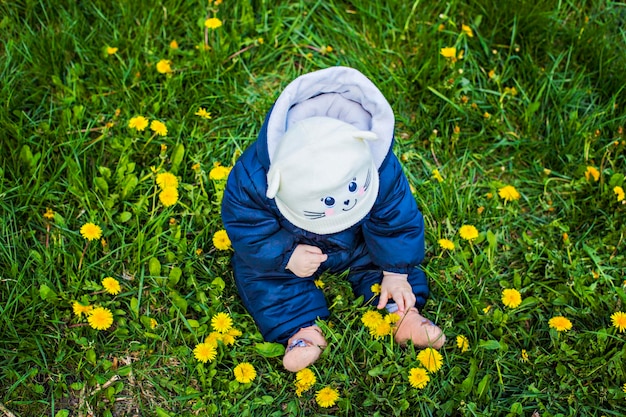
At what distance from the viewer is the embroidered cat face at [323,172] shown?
1.63 metres

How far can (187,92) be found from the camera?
8.36 ft

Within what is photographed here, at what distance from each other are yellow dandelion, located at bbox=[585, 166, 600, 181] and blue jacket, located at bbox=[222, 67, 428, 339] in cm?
75

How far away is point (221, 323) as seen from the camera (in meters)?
2.04

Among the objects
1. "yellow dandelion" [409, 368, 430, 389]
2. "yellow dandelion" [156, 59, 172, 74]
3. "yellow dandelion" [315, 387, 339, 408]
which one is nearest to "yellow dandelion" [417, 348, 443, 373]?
"yellow dandelion" [409, 368, 430, 389]

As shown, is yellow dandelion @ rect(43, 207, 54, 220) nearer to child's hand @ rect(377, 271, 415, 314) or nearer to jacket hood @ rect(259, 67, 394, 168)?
jacket hood @ rect(259, 67, 394, 168)

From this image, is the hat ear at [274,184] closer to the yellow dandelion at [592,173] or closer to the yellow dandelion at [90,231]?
the yellow dandelion at [90,231]

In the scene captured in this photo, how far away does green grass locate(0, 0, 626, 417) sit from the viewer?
6.57ft

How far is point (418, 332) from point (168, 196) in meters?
0.90

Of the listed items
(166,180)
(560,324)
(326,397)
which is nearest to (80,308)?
(166,180)

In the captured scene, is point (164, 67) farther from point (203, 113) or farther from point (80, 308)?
point (80, 308)

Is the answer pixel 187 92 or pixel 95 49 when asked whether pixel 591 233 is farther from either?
pixel 95 49

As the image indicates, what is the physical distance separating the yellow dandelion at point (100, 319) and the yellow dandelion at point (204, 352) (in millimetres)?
275

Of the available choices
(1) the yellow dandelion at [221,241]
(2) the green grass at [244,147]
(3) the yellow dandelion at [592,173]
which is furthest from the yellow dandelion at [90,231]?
(3) the yellow dandelion at [592,173]

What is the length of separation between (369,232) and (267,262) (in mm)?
323
